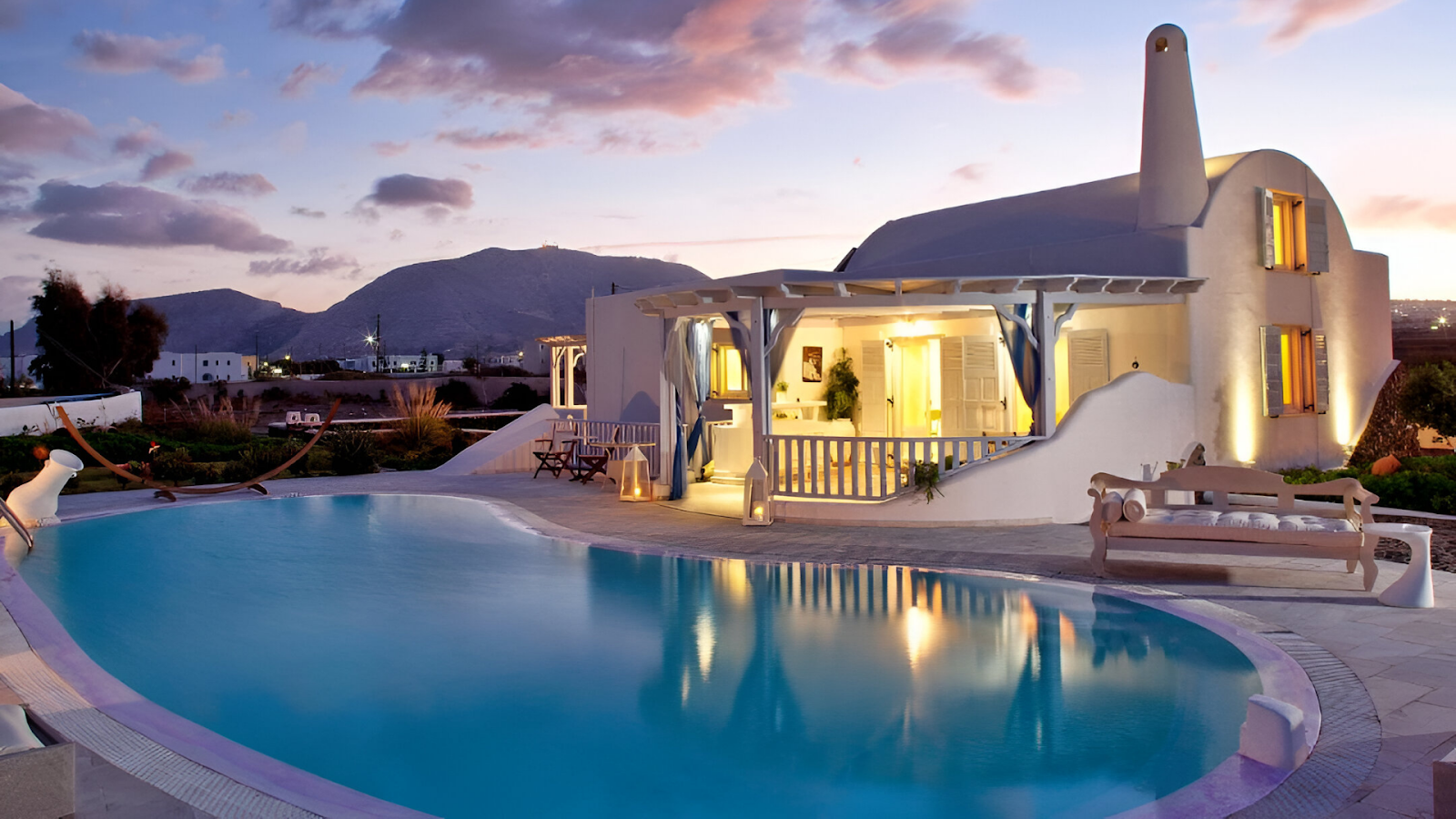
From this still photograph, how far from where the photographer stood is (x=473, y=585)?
26.3ft

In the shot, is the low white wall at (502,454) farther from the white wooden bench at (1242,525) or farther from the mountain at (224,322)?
the mountain at (224,322)

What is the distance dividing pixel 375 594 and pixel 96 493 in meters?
9.88

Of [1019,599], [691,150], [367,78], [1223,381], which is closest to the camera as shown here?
[1019,599]

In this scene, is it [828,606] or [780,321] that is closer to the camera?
[828,606]

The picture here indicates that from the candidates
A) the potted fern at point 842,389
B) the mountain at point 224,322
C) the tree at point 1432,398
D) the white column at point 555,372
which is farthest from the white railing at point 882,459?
the mountain at point 224,322

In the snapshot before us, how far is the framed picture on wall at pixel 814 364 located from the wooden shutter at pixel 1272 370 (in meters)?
6.50

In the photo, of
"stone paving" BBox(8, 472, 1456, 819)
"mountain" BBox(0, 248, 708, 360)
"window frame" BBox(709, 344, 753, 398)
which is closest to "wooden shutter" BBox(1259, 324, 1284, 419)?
"stone paving" BBox(8, 472, 1456, 819)

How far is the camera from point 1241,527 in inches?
270

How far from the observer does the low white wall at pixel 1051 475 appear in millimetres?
10023

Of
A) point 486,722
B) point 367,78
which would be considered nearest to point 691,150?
point 367,78

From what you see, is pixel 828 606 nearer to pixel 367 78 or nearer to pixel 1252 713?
pixel 1252 713

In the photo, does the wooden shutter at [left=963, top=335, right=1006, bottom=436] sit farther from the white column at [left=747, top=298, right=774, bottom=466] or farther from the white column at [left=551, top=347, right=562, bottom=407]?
the white column at [left=551, top=347, right=562, bottom=407]

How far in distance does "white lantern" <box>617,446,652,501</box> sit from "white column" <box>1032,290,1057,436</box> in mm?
5151

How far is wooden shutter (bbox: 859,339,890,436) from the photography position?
1491 centimetres
